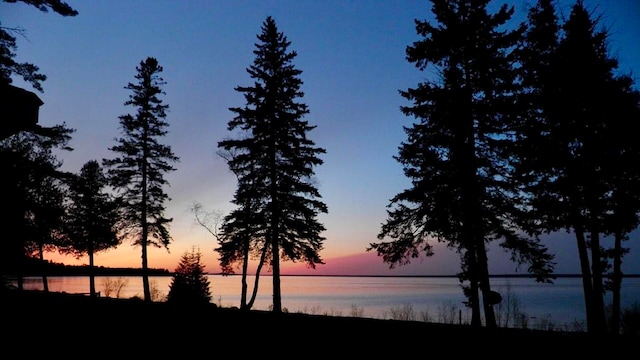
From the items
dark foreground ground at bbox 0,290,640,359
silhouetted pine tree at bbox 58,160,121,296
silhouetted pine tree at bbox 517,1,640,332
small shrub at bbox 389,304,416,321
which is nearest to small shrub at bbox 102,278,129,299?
silhouetted pine tree at bbox 58,160,121,296

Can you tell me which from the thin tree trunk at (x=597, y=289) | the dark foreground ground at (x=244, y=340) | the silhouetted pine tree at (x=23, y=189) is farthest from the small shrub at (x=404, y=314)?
the silhouetted pine tree at (x=23, y=189)

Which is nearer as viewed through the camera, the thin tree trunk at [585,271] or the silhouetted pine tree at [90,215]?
the thin tree trunk at [585,271]

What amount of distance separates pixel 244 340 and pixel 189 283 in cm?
1177

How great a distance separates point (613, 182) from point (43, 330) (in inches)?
828

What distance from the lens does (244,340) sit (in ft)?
28.7

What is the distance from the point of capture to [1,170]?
1544 cm

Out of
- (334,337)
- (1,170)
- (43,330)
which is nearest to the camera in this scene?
(43,330)

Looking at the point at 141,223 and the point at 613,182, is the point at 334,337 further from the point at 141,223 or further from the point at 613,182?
the point at 141,223

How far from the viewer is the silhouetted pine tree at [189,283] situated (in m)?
17.9

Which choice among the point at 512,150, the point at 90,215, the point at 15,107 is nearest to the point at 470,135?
the point at 512,150

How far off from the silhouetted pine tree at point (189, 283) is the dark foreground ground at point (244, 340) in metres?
5.78

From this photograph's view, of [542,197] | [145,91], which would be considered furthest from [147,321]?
[145,91]

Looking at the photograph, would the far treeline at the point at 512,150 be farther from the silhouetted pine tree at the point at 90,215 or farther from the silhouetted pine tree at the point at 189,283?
the silhouetted pine tree at the point at 90,215

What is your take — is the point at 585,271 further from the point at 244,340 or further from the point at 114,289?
the point at 114,289
